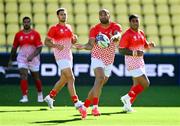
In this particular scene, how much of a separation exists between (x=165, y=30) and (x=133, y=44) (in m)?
11.3

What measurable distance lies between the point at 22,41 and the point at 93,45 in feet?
14.1

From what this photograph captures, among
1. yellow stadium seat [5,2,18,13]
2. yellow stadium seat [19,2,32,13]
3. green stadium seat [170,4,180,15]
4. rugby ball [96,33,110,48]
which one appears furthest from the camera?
green stadium seat [170,4,180,15]

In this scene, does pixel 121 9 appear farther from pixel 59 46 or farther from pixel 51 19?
pixel 59 46

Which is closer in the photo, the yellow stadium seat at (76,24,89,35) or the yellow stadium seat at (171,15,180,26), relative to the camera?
the yellow stadium seat at (76,24,89,35)

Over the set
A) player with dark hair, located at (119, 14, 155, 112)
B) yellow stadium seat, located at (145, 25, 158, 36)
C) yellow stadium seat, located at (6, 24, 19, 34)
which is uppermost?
yellow stadium seat, located at (6, 24, 19, 34)

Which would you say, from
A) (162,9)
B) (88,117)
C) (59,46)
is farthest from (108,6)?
(88,117)

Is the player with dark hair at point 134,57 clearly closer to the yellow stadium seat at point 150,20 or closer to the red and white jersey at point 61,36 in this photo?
the red and white jersey at point 61,36

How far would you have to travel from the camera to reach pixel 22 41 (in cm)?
1502

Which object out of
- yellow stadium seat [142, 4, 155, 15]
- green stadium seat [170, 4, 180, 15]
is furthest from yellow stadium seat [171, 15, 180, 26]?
yellow stadium seat [142, 4, 155, 15]

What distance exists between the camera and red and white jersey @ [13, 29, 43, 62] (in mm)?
14985

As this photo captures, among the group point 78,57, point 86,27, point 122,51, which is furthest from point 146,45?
point 86,27

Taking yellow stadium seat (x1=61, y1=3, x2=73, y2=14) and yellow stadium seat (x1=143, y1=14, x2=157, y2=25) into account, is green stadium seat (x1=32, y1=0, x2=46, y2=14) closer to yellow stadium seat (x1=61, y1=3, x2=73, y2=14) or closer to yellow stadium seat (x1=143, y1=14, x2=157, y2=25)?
yellow stadium seat (x1=61, y1=3, x2=73, y2=14)

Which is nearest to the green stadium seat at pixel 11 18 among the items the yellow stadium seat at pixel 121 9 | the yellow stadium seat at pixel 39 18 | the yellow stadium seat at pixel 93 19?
the yellow stadium seat at pixel 39 18

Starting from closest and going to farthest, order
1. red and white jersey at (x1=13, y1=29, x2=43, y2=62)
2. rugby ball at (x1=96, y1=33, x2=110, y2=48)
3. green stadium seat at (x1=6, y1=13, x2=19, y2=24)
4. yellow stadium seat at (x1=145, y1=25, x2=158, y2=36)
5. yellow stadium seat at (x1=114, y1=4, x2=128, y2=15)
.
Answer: rugby ball at (x1=96, y1=33, x2=110, y2=48) → red and white jersey at (x1=13, y1=29, x2=43, y2=62) → green stadium seat at (x1=6, y1=13, x2=19, y2=24) → yellow stadium seat at (x1=145, y1=25, x2=158, y2=36) → yellow stadium seat at (x1=114, y1=4, x2=128, y2=15)
